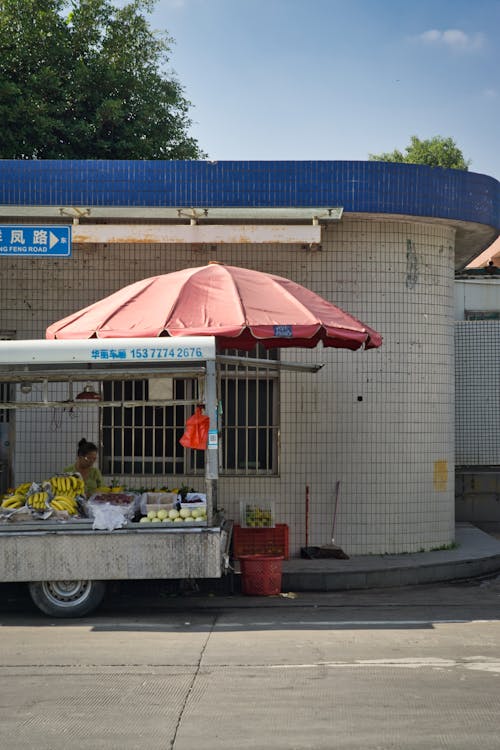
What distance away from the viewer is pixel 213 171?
13.2 m

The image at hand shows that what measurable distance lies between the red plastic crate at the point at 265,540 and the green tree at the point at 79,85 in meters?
17.2

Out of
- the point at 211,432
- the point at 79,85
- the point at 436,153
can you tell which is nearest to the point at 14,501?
the point at 211,432

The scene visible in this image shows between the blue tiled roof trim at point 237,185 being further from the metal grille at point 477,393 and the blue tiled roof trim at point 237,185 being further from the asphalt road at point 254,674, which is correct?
the asphalt road at point 254,674

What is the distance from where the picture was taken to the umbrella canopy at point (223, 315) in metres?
10.5

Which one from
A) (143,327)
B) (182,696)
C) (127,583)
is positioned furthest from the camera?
(127,583)

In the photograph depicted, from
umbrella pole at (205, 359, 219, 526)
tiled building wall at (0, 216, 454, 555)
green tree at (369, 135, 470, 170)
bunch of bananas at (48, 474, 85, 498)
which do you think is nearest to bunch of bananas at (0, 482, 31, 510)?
bunch of bananas at (48, 474, 85, 498)

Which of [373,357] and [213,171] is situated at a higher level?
[213,171]

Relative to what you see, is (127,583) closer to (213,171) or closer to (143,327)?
(143,327)

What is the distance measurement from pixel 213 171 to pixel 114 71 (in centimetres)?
1686

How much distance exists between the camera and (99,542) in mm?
9828

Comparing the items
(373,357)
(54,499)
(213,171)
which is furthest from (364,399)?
(54,499)

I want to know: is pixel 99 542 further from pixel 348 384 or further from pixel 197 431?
pixel 348 384

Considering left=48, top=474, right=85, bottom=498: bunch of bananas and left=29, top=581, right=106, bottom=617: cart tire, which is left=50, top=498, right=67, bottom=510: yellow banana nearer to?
left=48, top=474, right=85, bottom=498: bunch of bananas

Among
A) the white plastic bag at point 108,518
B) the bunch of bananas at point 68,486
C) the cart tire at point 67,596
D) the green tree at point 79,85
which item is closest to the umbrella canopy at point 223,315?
the bunch of bananas at point 68,486
